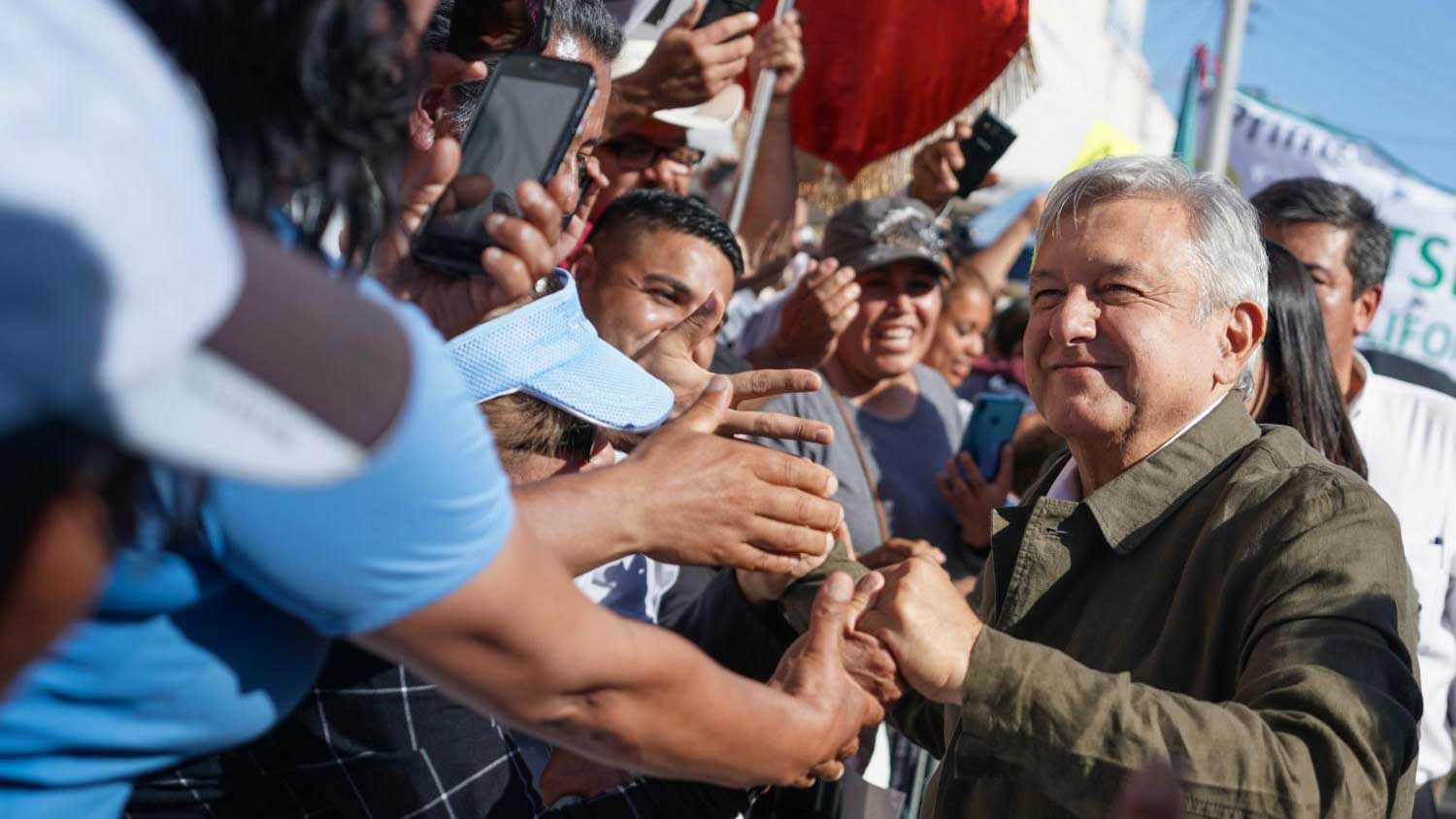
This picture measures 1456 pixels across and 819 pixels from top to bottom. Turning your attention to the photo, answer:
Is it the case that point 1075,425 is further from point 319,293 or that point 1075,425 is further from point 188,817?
point 319,293

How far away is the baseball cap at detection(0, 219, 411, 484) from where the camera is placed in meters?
0.72

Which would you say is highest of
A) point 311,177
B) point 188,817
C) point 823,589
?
point 311,177

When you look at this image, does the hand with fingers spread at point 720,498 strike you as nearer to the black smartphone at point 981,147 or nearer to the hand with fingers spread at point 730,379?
the hand with fingers spread at point 730,379

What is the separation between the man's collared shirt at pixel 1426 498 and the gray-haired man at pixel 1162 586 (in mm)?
1042

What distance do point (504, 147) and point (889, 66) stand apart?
357 cm

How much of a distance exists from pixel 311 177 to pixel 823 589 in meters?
1.01

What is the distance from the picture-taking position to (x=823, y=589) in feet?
6.03

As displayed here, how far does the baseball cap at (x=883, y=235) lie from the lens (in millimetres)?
4566

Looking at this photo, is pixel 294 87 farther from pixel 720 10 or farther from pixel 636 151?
pixel 636 151

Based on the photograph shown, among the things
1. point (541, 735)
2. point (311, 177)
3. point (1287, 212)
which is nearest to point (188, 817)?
point (541, 735)

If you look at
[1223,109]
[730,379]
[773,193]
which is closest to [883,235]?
[773,193]

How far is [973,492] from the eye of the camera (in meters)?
4.06

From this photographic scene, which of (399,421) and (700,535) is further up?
(399,421)

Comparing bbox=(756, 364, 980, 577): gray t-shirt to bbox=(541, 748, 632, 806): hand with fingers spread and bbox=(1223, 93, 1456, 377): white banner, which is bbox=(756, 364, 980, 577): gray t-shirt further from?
bbox=(1223, 93, 1456, 377): white banner
